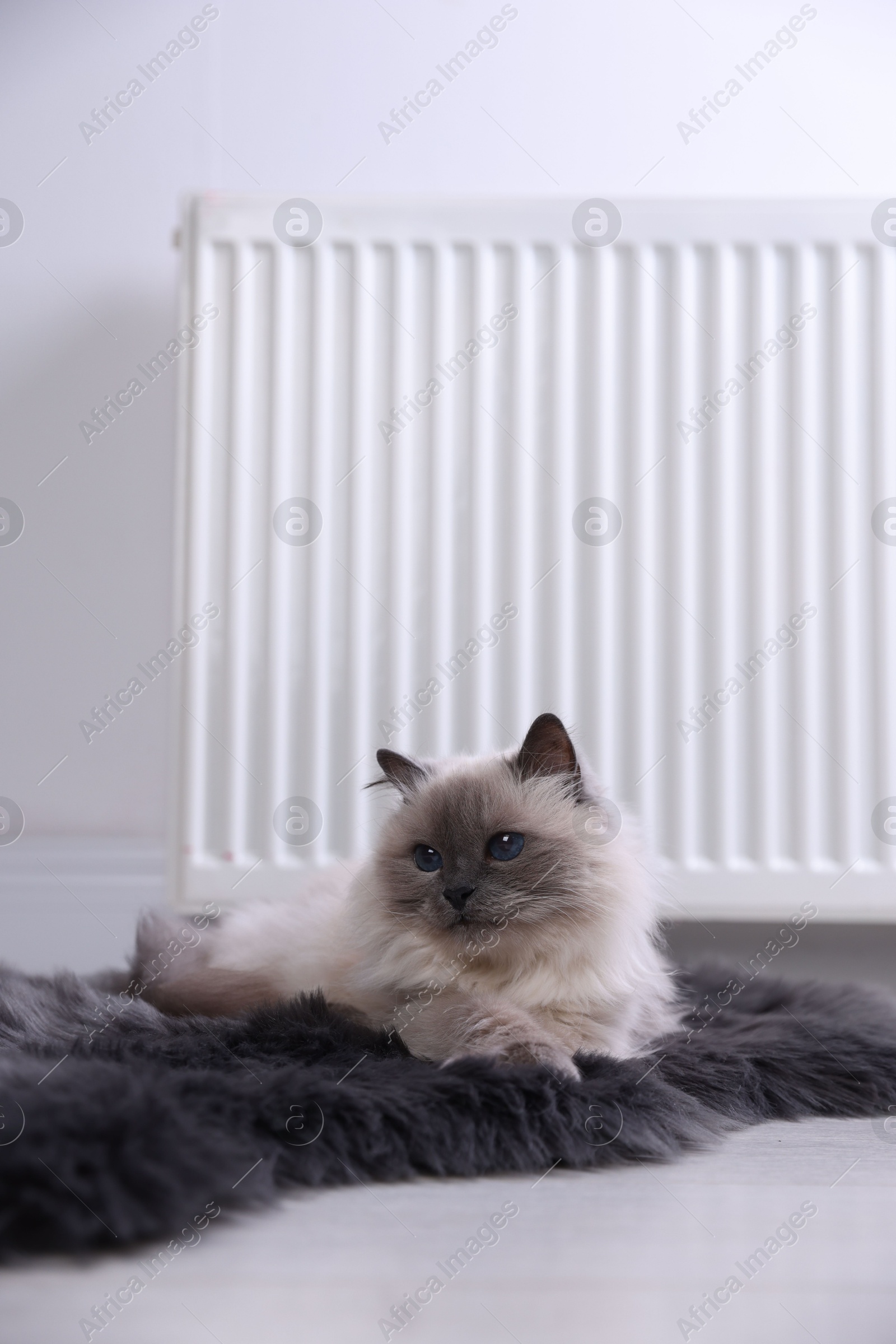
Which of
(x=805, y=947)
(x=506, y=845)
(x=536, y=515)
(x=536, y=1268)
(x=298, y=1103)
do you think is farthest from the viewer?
(x=805, y=947)

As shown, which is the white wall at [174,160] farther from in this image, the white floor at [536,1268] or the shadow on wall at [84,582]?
the white floor at [536,1268]

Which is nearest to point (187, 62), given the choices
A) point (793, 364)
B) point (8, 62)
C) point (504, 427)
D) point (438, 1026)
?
point (8, 62)

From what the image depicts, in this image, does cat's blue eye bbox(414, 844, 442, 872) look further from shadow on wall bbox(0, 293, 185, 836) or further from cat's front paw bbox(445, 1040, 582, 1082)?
shadow on wall bbox(0, 293, 185, 836)

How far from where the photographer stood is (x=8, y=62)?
2.12 metres

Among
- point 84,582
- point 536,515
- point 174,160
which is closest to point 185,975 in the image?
point 536,515

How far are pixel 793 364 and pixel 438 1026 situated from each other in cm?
143

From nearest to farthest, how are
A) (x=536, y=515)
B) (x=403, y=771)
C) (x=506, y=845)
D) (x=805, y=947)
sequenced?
(x=506, y=845), (x=403, y=771), (x=536, y=515), (x=805, y=947)

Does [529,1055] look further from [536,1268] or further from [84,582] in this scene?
[84,582]

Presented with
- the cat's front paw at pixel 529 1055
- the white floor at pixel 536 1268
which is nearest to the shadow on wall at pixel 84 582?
the cat's front paw at pixel 529 1055

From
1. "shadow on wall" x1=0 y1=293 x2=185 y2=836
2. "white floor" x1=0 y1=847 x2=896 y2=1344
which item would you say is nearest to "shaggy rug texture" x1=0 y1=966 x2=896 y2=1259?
"white floor" x1=0 y1=847 x2=896 y2=1344

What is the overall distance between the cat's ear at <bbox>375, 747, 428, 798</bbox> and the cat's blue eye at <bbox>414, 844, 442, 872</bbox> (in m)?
0.09

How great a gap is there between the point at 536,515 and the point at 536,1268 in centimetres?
138

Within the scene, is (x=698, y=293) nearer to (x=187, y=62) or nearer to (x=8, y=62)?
(x=187, y=62)

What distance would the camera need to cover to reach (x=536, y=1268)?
679 mm
